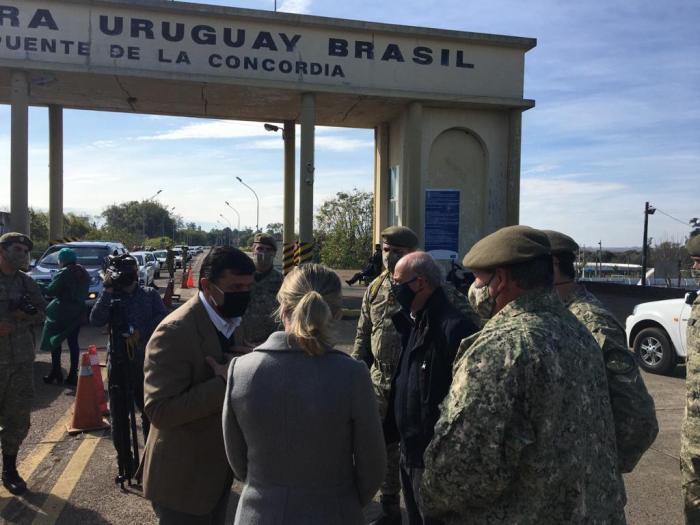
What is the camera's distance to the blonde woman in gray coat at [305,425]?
6.14ft

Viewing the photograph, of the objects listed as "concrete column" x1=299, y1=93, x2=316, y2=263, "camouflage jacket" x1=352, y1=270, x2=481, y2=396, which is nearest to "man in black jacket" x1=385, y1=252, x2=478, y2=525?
"camouflage jacket" x1=352, y1=270, x2=481, y2=396

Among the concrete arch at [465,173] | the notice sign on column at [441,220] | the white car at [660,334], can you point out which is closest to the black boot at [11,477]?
the white car at [660,334]

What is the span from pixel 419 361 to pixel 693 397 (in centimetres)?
170

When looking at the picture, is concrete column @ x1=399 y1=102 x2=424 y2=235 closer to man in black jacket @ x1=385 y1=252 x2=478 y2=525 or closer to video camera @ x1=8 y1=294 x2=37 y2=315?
video camera @ x1=8 y1=294 x2=37 y2=315

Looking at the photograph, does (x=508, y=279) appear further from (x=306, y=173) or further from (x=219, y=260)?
(x=306, y=173)

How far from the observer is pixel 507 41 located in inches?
566

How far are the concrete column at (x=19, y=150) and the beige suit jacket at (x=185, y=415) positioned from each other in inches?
498

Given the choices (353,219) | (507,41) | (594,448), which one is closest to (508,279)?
(594,448)

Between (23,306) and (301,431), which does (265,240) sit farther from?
(301,431)

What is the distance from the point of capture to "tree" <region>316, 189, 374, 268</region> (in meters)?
37.6

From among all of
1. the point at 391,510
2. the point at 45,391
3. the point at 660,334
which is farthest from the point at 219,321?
the point at 660,334

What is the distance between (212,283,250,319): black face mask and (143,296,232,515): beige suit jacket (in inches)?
4.7

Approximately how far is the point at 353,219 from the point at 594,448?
37.0 m

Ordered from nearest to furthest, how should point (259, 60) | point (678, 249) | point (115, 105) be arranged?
point (259, 60) → point (115, 105) → point (678, 249)
